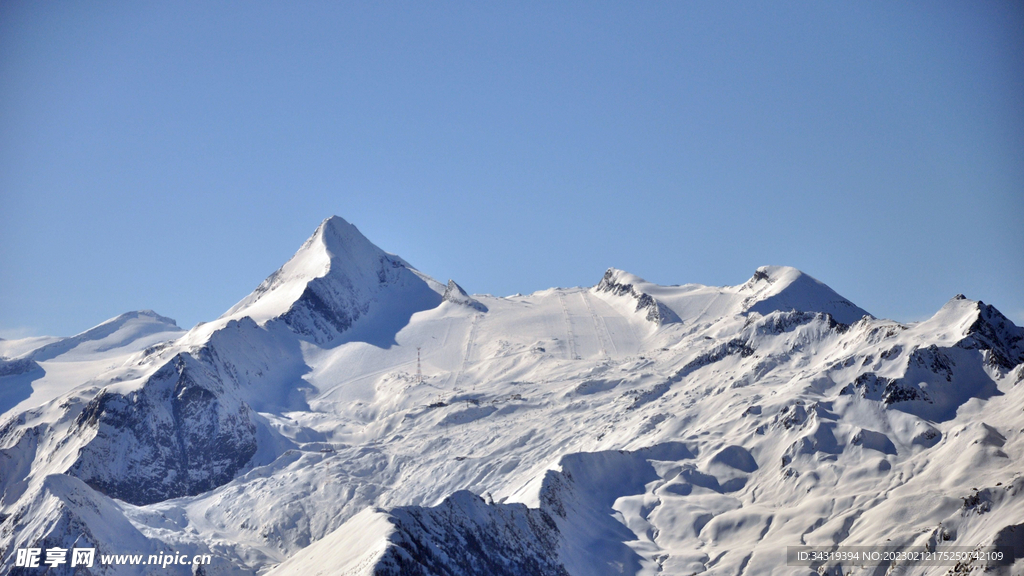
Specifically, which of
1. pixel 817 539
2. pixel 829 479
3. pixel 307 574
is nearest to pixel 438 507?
pixel 307 574

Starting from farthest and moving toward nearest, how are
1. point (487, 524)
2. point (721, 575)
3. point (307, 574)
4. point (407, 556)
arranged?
1. point (721, 575)
2. point (487, 524)
3. point (307, 574)
4. point (407, 556)

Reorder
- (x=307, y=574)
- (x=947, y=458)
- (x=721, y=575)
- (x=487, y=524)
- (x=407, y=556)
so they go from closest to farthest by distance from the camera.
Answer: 1. (x=407, y=556)
2. (x=307, y=574)
3. (x=487, y=524)
4. (x=721, y=575)
5. (x=947, y=458)

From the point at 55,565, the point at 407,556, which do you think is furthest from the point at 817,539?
the point at 55,565

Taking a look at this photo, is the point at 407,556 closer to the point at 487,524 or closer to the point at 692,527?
the point at 487,524

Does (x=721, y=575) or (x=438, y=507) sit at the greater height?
(x=438, y=507)

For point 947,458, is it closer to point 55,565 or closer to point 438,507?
point 438,507

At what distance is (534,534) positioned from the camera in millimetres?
172750

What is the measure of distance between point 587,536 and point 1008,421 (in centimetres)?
7764

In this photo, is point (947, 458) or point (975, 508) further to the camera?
point (947, 458)

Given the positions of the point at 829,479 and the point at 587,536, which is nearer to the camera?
the point at 587,536

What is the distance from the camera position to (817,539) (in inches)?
7106

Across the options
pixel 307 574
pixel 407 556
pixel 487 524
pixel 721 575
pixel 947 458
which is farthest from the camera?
pixel 947 458

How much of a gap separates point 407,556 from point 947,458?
335ft

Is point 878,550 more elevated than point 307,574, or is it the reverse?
point 307,574
